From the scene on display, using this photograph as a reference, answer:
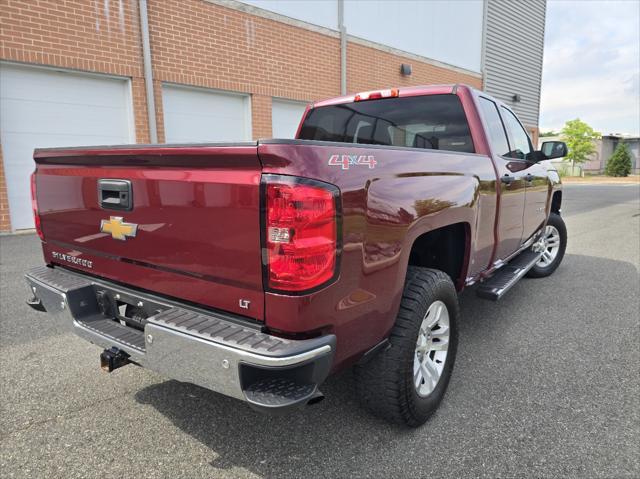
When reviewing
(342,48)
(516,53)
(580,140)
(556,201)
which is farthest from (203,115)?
(580,140)

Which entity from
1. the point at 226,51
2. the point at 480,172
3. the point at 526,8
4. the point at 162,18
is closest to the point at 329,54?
the point at 226,51

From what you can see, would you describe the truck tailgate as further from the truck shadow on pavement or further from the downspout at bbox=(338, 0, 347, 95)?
the downspout at bbox=(338, 0, 347, 95)

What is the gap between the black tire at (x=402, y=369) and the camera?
225 centimetres

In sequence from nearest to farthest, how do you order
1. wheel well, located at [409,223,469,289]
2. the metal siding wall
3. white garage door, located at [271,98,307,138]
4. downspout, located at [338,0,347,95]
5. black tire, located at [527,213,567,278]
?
wheel well, located at [409,223,469,289], black tire, located at [527,213,567,278], white garage door, located at [271,98,307,138], downspout, located at [338,0,347,95], the metal siding wall

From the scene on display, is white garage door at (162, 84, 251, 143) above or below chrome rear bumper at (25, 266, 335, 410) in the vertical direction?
above

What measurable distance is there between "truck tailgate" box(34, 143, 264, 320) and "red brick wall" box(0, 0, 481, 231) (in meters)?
6.05

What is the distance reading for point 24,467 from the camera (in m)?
2.14

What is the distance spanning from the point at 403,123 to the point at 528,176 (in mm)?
1359

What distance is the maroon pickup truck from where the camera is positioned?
1.75 metres

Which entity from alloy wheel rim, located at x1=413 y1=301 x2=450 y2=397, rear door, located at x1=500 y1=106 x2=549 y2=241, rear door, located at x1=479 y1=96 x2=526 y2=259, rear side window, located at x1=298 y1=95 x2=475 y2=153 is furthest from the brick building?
alloy wheel rim, located at x1=413 y1=301 x2=450 y2=397

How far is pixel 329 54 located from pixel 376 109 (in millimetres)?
8419

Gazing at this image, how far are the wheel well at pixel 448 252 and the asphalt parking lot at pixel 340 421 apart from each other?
69 centimetres

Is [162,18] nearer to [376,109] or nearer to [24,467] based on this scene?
[376,109]

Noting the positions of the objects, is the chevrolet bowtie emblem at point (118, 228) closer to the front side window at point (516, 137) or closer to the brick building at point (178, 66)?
the front side window at point (516, 137)
